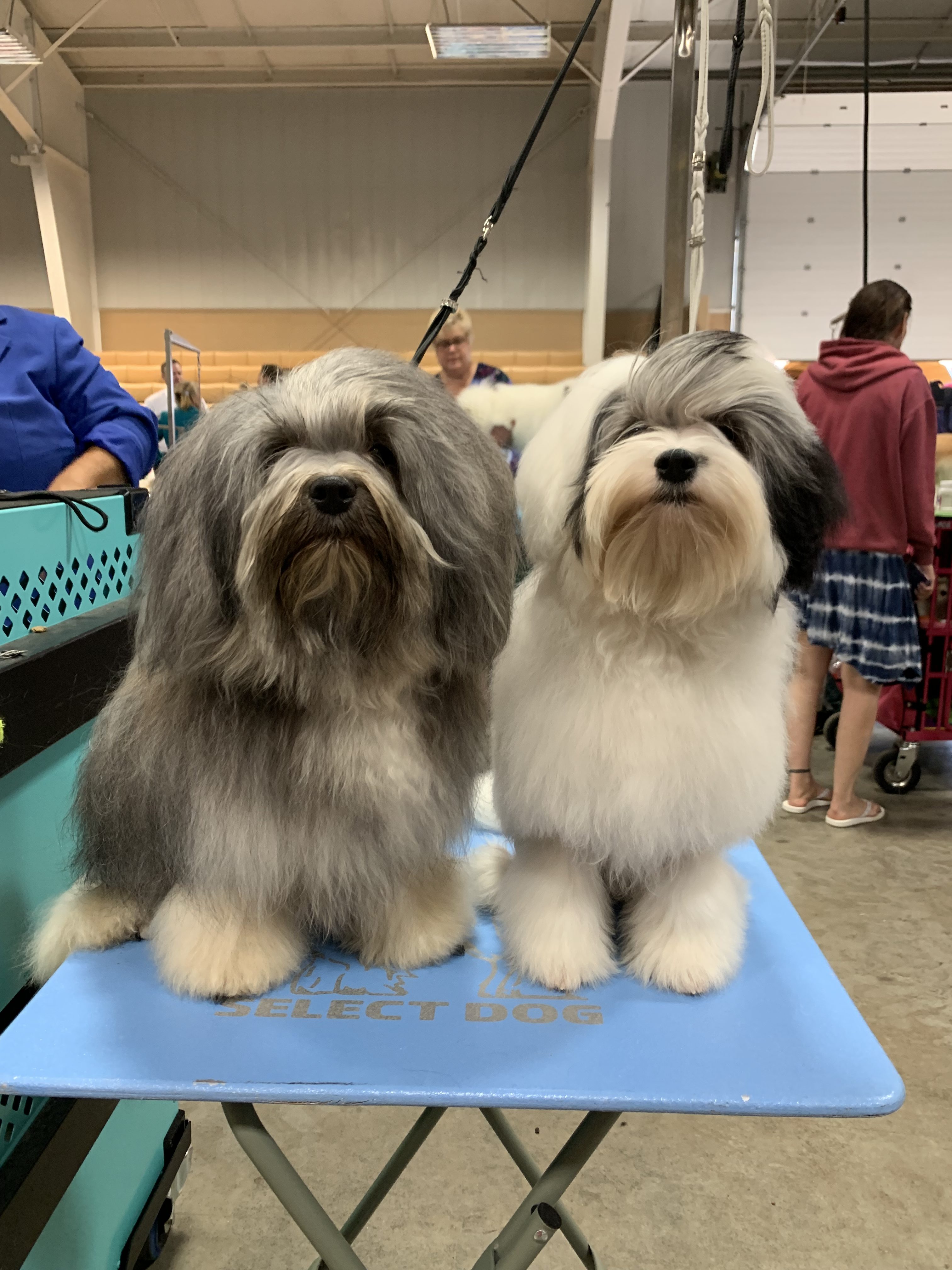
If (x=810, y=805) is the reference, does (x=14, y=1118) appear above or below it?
above

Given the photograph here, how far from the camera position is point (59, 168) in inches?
376

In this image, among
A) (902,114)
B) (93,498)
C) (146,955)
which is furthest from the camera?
(902,114)

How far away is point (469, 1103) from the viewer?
0.89 m

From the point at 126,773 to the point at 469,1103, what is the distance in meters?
0.53

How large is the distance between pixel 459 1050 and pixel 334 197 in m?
10.8

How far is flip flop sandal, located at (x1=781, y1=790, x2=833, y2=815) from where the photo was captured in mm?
3709

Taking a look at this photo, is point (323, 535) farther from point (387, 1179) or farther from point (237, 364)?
point (237, 364)

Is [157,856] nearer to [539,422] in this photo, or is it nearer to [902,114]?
[539,422]

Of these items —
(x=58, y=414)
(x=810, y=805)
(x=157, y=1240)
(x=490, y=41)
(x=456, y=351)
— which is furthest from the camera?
(x=490, y=41)

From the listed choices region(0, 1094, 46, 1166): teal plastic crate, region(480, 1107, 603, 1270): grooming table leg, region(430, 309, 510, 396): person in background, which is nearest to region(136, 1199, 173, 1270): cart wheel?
region(0, 1094, 46, 1166): teal plastic crate

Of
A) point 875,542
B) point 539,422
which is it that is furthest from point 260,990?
point 875,542

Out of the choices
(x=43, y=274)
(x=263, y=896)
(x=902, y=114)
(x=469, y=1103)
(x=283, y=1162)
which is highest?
(x=902, y=114)

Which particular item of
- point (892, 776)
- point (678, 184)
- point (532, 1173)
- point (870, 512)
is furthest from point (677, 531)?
point (892, 776)

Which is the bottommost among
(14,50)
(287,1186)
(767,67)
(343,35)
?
(287,1186)
